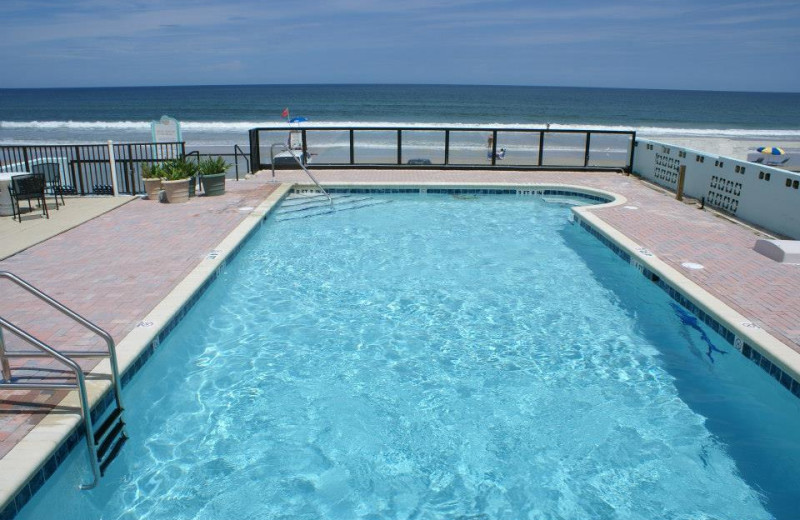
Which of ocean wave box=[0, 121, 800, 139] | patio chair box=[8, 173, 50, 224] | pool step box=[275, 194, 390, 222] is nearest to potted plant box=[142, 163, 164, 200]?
patio chair box=[8, 173, 50, 224]

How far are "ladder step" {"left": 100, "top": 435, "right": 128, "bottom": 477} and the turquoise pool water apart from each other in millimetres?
60

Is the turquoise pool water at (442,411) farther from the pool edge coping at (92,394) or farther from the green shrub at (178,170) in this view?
the green shrub at (178,170)

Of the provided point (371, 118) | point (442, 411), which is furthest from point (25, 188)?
point (371, 118)

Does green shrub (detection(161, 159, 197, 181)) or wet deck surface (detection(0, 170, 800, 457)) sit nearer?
wet deck surface (detection(0, 170, 800, 457))

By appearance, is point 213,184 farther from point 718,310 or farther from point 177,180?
point 718,310

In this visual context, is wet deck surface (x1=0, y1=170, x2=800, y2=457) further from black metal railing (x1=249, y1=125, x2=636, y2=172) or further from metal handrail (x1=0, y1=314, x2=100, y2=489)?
black metal railing (x1=249, y1=125, x2=636, y2=172)

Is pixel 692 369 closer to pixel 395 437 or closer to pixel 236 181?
pixel 395 437

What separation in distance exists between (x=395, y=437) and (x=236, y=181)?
1075cm

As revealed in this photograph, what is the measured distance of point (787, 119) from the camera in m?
67.5

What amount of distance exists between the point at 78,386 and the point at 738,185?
1099 cm

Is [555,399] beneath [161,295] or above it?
beneath

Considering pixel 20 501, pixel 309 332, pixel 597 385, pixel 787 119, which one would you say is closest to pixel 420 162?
pixel 309 332

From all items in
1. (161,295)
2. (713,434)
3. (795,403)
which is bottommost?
(713,434)

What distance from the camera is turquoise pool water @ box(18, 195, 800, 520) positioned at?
13.5 feet
